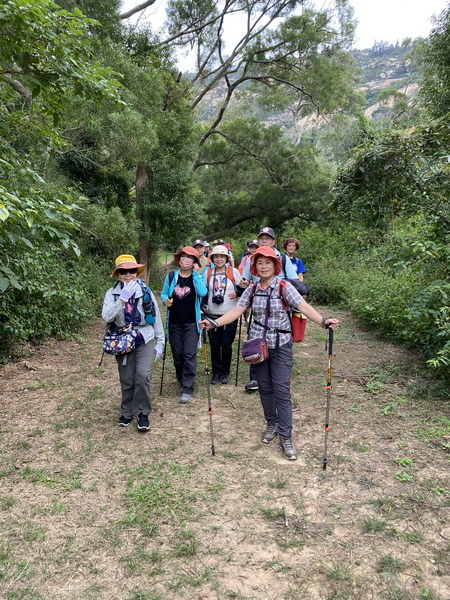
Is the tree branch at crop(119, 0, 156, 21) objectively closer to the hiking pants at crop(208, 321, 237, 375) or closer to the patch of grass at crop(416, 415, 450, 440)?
the hiking pants at crop(208, 321, 237, 375)

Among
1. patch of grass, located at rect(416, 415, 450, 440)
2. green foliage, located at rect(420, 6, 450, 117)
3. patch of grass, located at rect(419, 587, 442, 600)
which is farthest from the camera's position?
green foliage, located at rect(420, 6, 450, 117)

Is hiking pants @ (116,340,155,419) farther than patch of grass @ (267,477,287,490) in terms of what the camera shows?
Yes

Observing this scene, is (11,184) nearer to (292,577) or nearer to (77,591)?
(77,591)

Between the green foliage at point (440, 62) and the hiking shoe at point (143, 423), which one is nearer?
the hiking shoe at point (143, 423)

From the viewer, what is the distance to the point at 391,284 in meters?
8.71

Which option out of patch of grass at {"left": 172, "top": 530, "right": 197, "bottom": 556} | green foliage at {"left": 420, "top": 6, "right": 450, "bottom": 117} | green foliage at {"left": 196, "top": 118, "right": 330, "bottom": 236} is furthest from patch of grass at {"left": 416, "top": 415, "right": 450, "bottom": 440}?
green foliage at {"left": 196, "top": 118, "right": 330, "bottom": 236}

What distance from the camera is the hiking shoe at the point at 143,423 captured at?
14.2 ft

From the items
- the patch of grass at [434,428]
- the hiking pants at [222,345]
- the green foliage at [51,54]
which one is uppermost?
the green foliage at [51,54]

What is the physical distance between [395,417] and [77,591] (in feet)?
11.7

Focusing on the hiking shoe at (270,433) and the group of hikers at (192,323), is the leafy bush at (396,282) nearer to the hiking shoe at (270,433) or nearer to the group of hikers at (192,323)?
the group of hikers at (192,323)

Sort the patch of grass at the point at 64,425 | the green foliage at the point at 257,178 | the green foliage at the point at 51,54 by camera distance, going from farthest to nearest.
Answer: the green foliage at the point at 257,178, the patch of grass at the point at 64,425, the green foliage at the point at 51,54

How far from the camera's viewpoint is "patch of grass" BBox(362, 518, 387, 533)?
2.81 metres

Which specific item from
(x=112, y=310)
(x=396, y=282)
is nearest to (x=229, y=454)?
(x=112, y=310)

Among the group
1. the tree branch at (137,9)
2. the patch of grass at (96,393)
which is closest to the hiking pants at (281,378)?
the patch of grass at (96,393)
